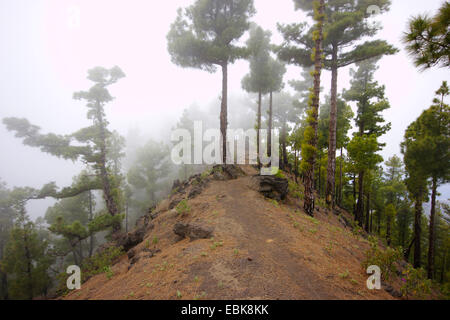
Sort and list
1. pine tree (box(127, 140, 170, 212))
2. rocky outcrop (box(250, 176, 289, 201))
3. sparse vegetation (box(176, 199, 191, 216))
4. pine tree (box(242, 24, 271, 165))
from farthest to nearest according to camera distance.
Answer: pine tree (box(127, 140, 170, 212))
pine tree (box(242, 24, 271, 165))
rocky outcrop (box(250, 176, 289, 201))
sparse vegetation (box(176, 199, 191, 216))

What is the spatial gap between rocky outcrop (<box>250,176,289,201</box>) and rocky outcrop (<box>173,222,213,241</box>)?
14.7ft

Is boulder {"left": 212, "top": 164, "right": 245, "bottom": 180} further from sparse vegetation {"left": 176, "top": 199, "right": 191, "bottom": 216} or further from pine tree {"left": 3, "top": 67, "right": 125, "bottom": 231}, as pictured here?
pine tree {"left": 3, "top": 67, "right": 125, "bottom": 231}

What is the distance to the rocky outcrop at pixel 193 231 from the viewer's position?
6.72 m

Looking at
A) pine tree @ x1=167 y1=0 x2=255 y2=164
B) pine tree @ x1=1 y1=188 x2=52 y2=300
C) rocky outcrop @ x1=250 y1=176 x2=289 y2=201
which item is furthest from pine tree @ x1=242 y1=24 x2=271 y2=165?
pine tree @ x1=1 y1=188 x2=52 y2=300

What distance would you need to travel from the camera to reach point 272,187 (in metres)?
10.5

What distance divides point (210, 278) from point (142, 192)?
39.6 metres

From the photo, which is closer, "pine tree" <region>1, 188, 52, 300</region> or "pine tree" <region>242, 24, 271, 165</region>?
"pine tree" <region>1, 188, 52, 300</region>

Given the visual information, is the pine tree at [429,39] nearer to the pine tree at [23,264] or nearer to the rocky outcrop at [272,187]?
the rocky outcrop at [272,187]

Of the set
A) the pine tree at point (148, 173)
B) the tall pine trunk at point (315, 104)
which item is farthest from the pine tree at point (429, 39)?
the pine tree at point (148, 173)

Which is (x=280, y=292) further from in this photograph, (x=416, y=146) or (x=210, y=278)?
(x=416, y=146)

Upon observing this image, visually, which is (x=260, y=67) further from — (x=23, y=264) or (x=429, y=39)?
(x=23, y=264)

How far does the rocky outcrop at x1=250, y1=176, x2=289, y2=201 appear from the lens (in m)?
10.3

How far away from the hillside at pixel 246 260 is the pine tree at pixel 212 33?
261 inches

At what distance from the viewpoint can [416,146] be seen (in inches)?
394
